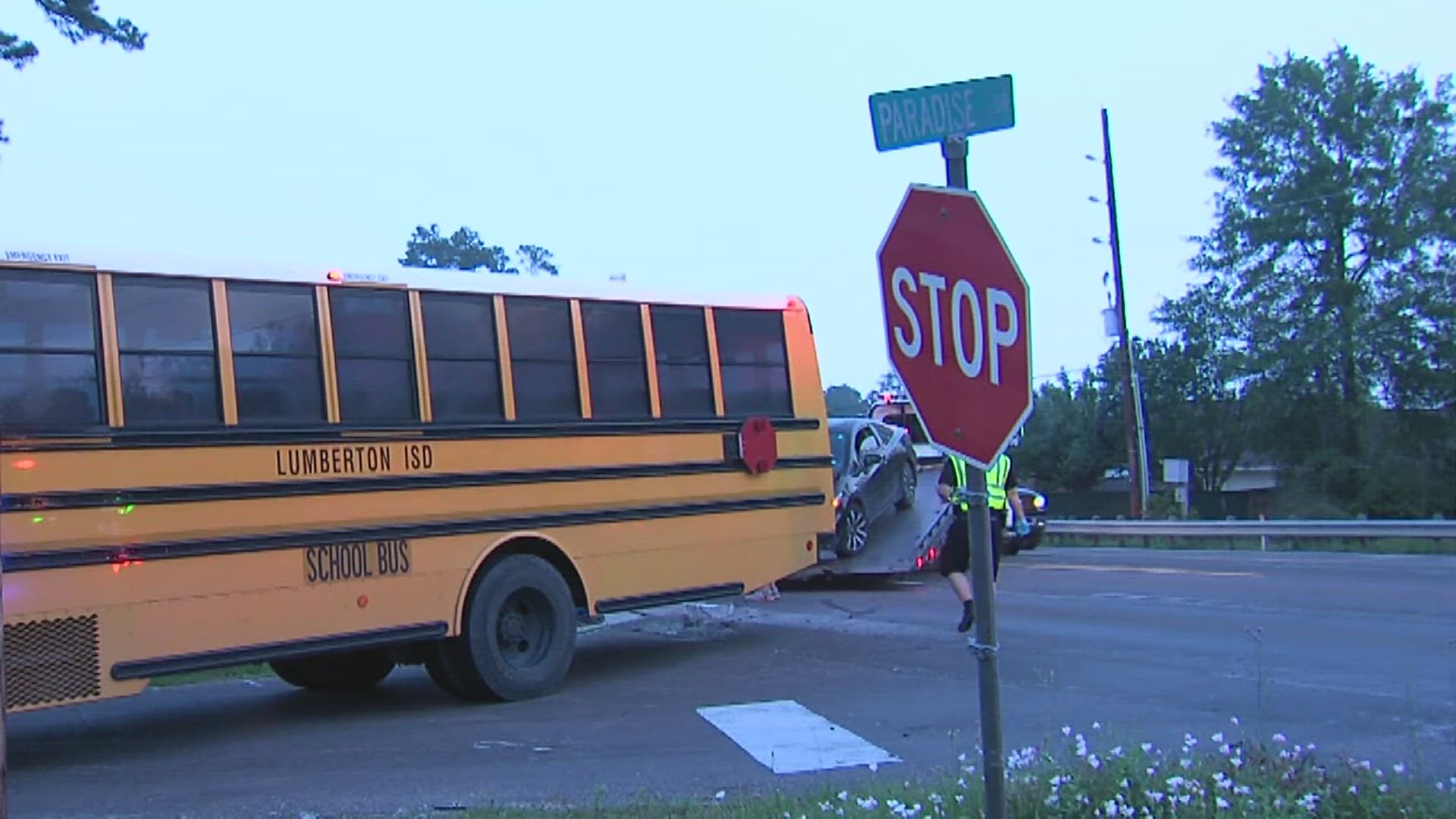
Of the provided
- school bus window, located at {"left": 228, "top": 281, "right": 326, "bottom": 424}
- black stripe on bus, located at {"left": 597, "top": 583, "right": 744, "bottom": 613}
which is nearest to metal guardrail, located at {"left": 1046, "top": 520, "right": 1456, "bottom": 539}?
black stripe on bus, located at {"left": 597, "top": 583, "right": 744, "bottom": 613}

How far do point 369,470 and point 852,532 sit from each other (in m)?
8.80

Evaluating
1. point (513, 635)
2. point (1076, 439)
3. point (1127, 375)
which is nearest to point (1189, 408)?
point (1076, 439)

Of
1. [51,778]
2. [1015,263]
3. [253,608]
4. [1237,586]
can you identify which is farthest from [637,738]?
[1237,586]

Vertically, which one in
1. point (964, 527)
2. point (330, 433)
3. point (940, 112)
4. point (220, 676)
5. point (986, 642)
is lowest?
point (220, 676)

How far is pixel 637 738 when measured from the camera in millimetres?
8633

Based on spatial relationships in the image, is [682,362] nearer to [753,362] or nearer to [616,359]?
[616,359]

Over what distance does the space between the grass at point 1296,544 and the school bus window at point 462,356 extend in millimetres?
16723

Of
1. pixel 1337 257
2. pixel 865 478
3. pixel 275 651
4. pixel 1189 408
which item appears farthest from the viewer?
pixel 1189 408

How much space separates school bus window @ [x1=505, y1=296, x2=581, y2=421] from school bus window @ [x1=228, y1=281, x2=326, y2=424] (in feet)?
5.02

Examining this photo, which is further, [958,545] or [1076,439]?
[1076,439]

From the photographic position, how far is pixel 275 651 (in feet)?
28.8

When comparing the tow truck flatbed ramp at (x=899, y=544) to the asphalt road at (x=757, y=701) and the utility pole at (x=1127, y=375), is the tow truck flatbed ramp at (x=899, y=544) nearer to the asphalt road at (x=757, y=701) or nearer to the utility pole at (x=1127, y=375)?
the asphalt road at (x=757, y=701)

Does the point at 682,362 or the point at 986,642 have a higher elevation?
the point at 682,362

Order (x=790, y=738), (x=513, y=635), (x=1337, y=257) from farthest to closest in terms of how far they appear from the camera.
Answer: (x=1337, y=257), (x=513, y=635), (x=790, y=738)
